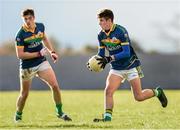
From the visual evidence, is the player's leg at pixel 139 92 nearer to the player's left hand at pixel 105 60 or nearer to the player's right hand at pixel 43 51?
the player's left hand at pixel 105 60

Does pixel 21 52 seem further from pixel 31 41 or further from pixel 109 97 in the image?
pixel 109 97

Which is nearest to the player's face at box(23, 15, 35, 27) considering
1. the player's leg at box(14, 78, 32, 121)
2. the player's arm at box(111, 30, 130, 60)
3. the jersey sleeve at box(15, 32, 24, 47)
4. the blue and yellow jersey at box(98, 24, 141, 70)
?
the jersey sleeve at box(15, 32, 24, 47)

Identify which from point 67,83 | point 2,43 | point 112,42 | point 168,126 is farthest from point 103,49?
point 2,43

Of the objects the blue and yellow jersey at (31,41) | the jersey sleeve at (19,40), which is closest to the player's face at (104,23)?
the blue and yellow jersey at (31,41)

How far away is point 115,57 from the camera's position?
10367 mm

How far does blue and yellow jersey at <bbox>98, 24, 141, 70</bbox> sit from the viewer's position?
34.1ft

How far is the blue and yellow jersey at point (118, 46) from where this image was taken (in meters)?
10.4

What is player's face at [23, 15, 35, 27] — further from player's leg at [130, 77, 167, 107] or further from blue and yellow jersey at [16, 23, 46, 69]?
player's leg at [130, 77, 167, 107]

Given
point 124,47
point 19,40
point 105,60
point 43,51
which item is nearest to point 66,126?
point 105,60

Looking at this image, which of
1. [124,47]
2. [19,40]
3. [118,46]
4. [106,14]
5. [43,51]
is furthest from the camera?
[19,40]

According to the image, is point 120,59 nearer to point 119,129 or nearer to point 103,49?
point 103,49

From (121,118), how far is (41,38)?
2062 millimetres

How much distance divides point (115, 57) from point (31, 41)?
150 centimetres

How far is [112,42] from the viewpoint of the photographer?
1048 cm
